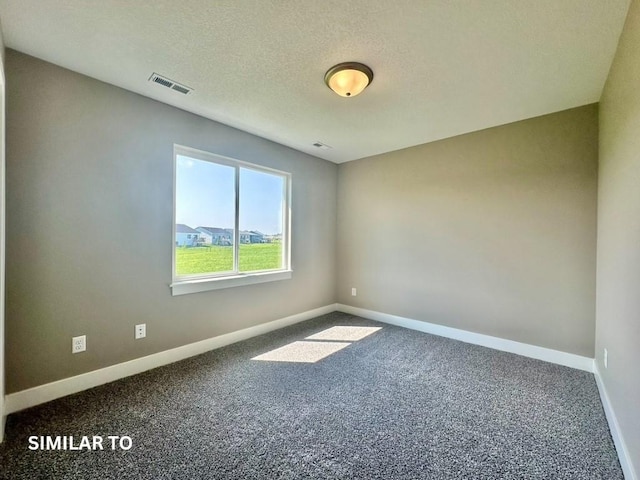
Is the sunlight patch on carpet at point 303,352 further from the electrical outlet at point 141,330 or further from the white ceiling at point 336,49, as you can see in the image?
the white ceiling at point 336,49

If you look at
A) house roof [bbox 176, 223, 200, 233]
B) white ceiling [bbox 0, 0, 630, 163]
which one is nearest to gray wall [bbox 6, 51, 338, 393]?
house roof [bbox 176, 223, 200, 233]

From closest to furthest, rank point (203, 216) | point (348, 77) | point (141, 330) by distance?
point (348, 77), point (141, 330), point (203, 216)

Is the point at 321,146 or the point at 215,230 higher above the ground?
the point at 321,146

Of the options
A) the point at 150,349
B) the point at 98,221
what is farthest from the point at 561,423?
the point at 98,221

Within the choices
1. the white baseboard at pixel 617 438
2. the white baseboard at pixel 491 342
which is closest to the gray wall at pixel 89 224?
the white baseboard at pixel 491 342

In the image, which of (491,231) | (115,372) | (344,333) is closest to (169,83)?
(115,372)

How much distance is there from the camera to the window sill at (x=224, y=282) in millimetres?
2773

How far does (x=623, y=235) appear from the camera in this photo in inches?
66.6

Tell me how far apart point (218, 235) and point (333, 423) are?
7.34 feet

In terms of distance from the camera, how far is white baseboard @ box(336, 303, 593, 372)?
2654mm

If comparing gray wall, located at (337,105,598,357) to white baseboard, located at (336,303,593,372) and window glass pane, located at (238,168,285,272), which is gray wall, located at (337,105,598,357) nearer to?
white baseboard, located at (336,303,593,372)

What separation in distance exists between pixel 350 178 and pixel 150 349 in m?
3.46

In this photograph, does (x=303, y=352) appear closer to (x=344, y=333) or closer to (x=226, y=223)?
(x=344, y=333)

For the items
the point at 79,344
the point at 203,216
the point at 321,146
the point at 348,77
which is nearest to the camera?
the point at 348,77
